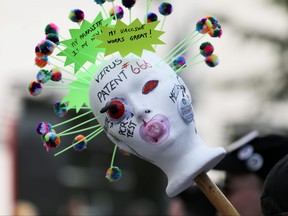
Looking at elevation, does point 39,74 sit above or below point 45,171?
below

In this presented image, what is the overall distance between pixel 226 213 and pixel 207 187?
10cm

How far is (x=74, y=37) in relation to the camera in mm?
2945

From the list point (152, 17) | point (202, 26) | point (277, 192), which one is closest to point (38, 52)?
point (152, 17)

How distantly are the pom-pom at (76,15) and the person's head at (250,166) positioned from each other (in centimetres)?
168

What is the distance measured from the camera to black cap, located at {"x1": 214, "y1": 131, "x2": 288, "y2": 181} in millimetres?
4301

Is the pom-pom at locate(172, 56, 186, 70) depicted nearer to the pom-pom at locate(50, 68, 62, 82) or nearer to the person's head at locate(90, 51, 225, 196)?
the person's head at locate(90, 51, 225, 196)

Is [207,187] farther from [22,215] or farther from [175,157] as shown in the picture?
[22,215]

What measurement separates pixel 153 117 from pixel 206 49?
335mm

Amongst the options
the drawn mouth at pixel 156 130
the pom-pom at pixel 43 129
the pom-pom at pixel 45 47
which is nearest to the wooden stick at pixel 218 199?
the drawn mouth at pixel 156 130

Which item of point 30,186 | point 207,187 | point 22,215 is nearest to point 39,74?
point 207,187

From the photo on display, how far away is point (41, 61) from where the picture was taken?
9.56 feet

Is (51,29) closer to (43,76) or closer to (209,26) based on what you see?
(43,76)

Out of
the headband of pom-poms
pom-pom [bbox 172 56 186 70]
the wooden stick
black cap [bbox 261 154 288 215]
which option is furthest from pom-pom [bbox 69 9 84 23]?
black cap [bbox 261 154 288 215]

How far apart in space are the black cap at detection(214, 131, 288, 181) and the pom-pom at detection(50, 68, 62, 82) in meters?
1.63
